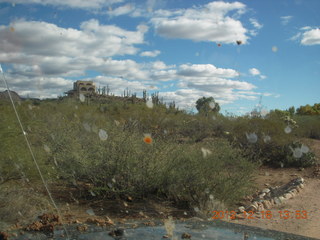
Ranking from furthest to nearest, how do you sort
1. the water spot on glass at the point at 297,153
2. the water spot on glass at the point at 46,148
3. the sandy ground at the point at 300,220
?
the water spot on glass at the point at 297,153 → the water spot on glass at the point at 46,148 → the sandy ground at the point at 300,220

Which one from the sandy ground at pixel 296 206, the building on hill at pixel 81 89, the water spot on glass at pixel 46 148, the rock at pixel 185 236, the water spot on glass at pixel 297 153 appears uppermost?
the building on hill at pixel 81 89

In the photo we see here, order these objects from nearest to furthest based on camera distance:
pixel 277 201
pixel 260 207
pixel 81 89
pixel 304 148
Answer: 1. pixel 260 207
2. pixel 277 201
3. pixel 304 148
4. pixel 81 89

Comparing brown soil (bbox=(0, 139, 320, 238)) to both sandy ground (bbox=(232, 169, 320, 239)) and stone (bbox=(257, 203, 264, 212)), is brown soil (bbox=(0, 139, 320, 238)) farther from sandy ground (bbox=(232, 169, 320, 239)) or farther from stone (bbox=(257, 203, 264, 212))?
stone (bbox=(257, 203, 264, 212))

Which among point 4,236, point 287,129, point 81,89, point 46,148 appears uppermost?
point 81,89

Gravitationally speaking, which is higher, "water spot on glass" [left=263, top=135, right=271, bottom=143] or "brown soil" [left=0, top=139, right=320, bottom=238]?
"water spot on glass" [left=263, top=135, right=271, bottom=143]

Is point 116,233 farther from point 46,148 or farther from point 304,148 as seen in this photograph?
point 304,148

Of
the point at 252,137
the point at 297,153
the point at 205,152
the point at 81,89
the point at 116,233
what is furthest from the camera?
the point at 81,89

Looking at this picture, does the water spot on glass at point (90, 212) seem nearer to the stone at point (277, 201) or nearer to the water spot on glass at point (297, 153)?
the stone at point (277, 201)

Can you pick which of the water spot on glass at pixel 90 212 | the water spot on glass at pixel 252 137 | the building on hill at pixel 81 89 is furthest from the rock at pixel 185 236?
the building on hill at pixel 81 89

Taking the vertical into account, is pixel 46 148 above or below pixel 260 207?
above

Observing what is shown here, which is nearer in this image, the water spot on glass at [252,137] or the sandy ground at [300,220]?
the sandy ground at [300,220]

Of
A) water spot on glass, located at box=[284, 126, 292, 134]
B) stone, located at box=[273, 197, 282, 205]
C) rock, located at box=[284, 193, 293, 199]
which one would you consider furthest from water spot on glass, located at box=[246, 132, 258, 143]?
stone, located at box=[273, 197, 282, 205]

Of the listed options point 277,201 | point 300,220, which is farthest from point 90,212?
point 277,201

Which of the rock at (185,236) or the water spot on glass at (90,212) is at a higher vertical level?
the rock at (185,236)
